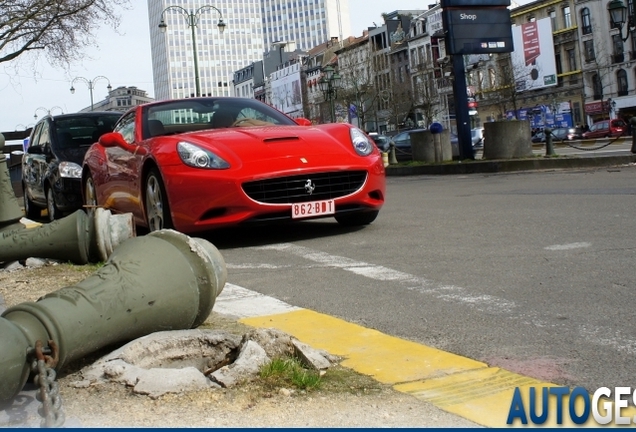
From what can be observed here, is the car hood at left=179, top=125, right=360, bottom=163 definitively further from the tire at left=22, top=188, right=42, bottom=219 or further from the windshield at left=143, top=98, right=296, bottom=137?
the tire at left=22, top=188, right=42, bottom=219

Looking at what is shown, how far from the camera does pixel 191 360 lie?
3.53 m

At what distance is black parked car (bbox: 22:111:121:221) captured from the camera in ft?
42.5

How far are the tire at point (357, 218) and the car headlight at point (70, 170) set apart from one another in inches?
210

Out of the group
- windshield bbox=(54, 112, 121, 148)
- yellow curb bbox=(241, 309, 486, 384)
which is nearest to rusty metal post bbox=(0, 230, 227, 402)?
yellow curb bbox=(241, 309, 486, 384)

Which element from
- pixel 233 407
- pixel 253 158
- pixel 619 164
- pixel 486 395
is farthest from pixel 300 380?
pixel 619 164

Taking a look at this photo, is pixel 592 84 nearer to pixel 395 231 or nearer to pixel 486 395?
pixel 395 231

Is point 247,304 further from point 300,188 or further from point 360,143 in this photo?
point 360,143

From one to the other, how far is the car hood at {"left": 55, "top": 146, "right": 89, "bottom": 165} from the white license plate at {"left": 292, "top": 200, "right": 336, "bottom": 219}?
6.29 metres

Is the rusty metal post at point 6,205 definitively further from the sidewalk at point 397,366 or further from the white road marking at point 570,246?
the white road marking at point 570,246

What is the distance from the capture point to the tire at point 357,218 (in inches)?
341

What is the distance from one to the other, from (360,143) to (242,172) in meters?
1.29

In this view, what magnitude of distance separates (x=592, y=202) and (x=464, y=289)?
5.15 m

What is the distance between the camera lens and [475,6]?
2219 centimetres

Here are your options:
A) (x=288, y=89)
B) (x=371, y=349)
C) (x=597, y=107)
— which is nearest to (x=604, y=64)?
(x=597, y=107)
